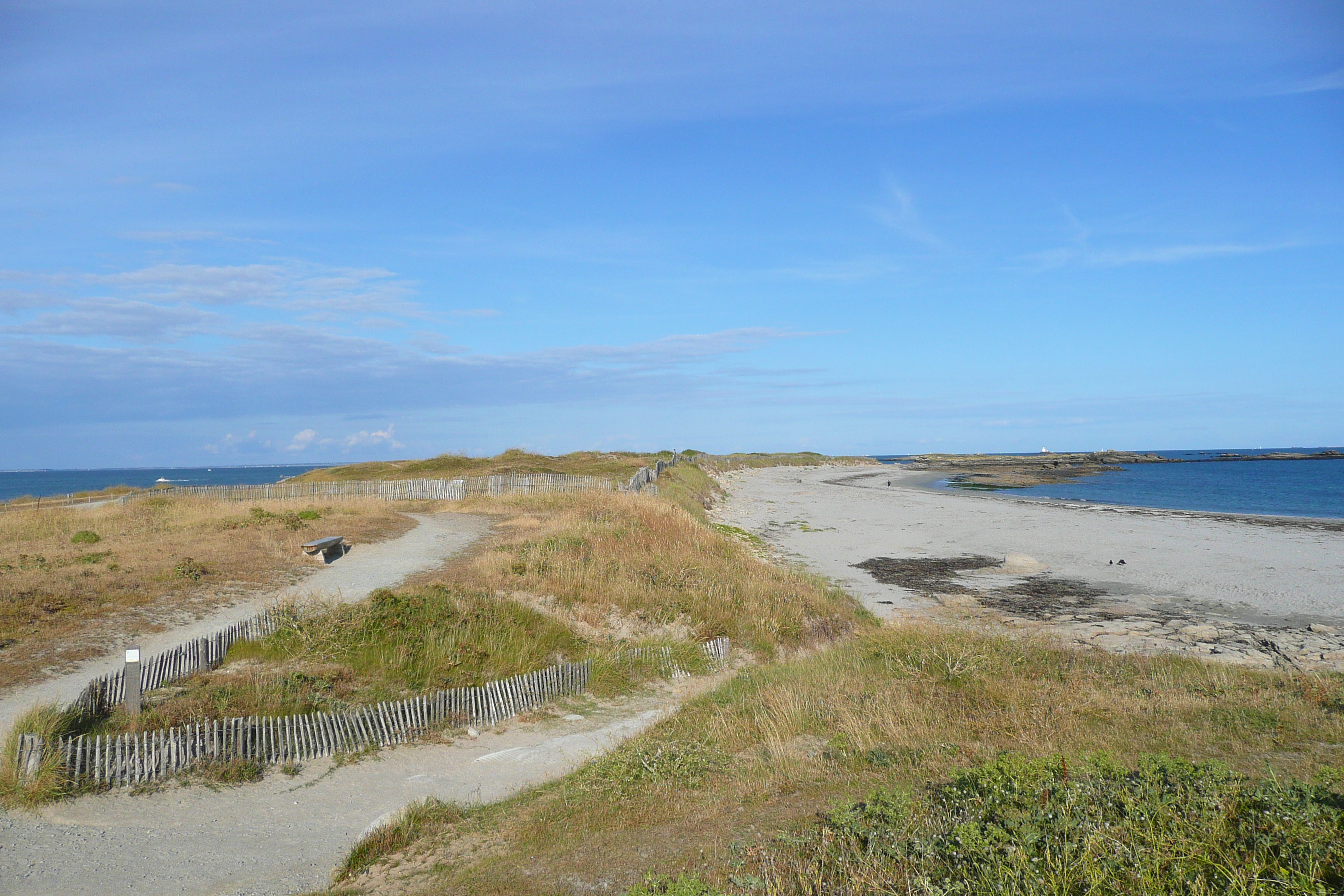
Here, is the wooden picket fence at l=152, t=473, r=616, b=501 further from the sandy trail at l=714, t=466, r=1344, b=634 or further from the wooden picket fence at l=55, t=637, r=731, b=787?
the wooden picket fence at l=55, t=637, r=731, b=787

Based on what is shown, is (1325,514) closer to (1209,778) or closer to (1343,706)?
(1343,706)

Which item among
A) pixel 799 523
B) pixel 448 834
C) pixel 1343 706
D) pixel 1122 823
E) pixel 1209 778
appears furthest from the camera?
pixel 799 523

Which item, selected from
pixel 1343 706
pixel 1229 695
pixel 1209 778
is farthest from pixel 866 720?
pixel 1343 706

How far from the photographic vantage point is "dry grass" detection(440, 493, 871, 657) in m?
16.2

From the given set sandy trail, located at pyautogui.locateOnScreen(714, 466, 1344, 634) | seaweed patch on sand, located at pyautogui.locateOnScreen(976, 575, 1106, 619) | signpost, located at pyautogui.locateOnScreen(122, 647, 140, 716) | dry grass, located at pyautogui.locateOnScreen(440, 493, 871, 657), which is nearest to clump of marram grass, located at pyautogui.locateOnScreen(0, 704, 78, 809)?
signpost, located at pyautogui.locateOnScreen(122, 647, 140, 716)

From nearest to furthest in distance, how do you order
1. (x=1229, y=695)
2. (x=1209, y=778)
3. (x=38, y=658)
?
(x=1209, y=778), (x=1229, y=695), (x=38, y=658)

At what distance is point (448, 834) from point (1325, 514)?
5676 centimetres

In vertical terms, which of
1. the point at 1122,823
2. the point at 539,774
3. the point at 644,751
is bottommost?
the point at 539,774

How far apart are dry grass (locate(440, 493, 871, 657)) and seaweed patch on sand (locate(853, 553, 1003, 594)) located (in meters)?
3.59

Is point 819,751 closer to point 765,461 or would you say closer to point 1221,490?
point 1221,490

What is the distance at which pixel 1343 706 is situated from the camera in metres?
8.56

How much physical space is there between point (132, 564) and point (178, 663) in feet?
31.6

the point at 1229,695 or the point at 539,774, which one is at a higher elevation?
the point at 1229,695

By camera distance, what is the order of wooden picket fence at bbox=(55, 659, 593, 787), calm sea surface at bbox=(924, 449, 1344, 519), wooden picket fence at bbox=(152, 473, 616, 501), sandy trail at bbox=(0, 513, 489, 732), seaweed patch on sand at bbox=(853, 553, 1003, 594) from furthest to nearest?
calm sea surface at bbox=(924, 449, 1344, 519) < wooden picket fence at bbox=(152, 473, 616, 501) < seaweed patch on sand at bbox=(853, 553, 1003, 594) < sandy trail at bbox=(0, 513, 489, 732) < wooden picket fence at bbox=(55, 659, 593, 787)
